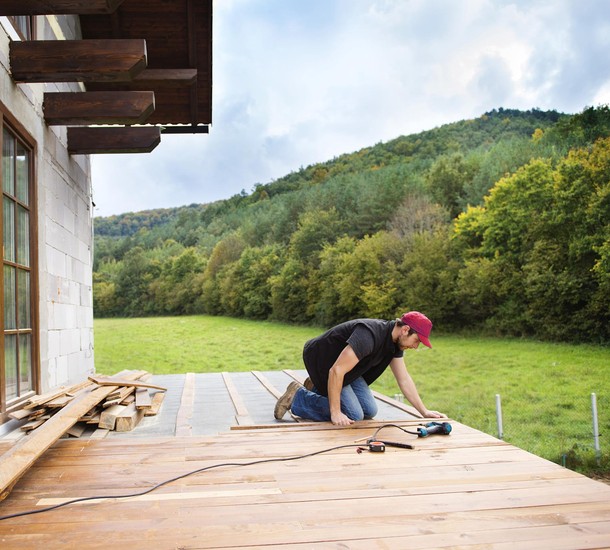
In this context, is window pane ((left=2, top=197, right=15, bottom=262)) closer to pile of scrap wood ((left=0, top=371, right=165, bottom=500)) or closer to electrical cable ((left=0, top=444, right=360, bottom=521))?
pile of scrap wood ((left=0, top=371, right=165, bottom=500))

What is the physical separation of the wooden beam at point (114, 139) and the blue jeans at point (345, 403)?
324cm

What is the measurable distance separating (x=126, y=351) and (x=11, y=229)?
24.3 m

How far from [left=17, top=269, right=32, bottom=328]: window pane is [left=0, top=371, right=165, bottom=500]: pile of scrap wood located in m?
0.60

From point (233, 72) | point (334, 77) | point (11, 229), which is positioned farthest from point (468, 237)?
point (233, 72)

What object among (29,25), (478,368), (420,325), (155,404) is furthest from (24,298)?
(478,368)

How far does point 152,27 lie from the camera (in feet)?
18.4

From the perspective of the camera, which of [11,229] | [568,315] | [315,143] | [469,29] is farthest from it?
[315,143]

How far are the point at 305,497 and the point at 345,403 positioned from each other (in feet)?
5.31

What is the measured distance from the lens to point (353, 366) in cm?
370

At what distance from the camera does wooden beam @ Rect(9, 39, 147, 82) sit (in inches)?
154

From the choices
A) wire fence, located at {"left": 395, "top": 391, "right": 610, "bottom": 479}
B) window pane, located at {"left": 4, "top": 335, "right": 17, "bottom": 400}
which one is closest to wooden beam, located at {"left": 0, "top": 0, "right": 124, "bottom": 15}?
window pane, located at {"left": 4, "top": 335, "right": 17, "bottom": 400}

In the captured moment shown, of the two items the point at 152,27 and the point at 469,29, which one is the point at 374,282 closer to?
the point at 152,27

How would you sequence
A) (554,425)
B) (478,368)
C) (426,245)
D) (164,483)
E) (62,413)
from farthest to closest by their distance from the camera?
(426,245) < (478,368) < (554,425) < (62,413) < (164,483)

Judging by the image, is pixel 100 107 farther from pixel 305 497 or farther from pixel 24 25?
pixel 305 497
